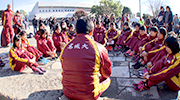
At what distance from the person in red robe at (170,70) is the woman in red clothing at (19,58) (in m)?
2.52

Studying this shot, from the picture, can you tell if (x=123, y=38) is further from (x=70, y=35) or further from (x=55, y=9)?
(x=55, y=9)

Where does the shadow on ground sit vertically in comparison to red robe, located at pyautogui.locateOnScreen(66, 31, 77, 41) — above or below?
below

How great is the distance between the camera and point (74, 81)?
1854mm

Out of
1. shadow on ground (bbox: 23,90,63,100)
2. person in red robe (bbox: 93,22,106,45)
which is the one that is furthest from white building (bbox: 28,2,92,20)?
shadow on ground (bbox: 23,90,63,100)

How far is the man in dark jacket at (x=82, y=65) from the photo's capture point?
1.81m

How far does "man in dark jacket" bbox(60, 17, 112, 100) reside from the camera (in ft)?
5.94

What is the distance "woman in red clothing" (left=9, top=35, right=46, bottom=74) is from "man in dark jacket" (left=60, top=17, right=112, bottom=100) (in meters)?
1.76

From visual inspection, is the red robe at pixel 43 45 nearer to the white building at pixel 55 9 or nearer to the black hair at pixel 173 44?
the black hair at pixel 173 44

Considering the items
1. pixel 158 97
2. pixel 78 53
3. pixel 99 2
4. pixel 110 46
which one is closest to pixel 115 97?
pixel 158 97

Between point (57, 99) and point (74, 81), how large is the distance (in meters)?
0.77

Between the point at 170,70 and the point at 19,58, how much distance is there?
3119 millimetres

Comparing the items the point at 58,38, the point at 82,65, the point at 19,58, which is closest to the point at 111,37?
the point at 58,38

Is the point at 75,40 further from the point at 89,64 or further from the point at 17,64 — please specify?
the point at 17,64

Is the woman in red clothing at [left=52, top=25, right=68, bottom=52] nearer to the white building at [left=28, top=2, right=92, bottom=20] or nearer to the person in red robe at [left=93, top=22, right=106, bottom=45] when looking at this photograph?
the person in red robe at [left=93, top=22, right=106, bottom=45]
